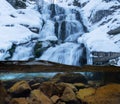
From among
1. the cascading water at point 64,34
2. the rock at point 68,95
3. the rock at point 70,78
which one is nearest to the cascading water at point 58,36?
the cascading water at point 64,34

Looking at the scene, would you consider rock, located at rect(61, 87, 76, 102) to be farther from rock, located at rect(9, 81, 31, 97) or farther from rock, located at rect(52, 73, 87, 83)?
rock, located at rect(9, 81, 31, 97)

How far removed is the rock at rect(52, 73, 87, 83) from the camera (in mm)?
2574

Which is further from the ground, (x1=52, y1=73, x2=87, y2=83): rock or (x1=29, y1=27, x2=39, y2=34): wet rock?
(x1=29, y1=27, x2=39, y2=34): wet rock

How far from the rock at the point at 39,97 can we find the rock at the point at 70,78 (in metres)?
0.17

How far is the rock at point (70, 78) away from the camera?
2574 millimetres

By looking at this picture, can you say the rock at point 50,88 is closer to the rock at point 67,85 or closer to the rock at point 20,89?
the rock at point 67,85

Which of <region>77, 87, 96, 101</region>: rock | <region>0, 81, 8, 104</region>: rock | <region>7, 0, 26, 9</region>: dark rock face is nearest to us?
<region>7, 0, 26, 9</region>: dark rock face

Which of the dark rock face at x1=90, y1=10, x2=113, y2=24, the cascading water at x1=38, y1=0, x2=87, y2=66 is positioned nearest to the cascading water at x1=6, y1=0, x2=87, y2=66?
the cascading water at x1=38, y1=0, x2=87, y2=66

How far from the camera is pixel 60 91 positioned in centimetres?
263

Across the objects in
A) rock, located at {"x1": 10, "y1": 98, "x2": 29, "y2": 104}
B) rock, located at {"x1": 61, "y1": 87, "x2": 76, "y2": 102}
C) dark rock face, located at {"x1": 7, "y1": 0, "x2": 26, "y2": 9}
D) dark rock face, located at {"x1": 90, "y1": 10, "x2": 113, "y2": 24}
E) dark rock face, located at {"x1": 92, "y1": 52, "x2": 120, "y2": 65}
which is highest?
dark rock face, located at {"x1": 7, "y1": 0, "x2": 26, "y2": 9}

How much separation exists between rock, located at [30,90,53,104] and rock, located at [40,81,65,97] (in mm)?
36

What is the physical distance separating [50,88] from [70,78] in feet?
0.63

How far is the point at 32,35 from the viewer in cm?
226

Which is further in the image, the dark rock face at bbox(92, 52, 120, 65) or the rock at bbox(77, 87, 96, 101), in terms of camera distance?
the rock at bbox(77, 87, 96, 101)
